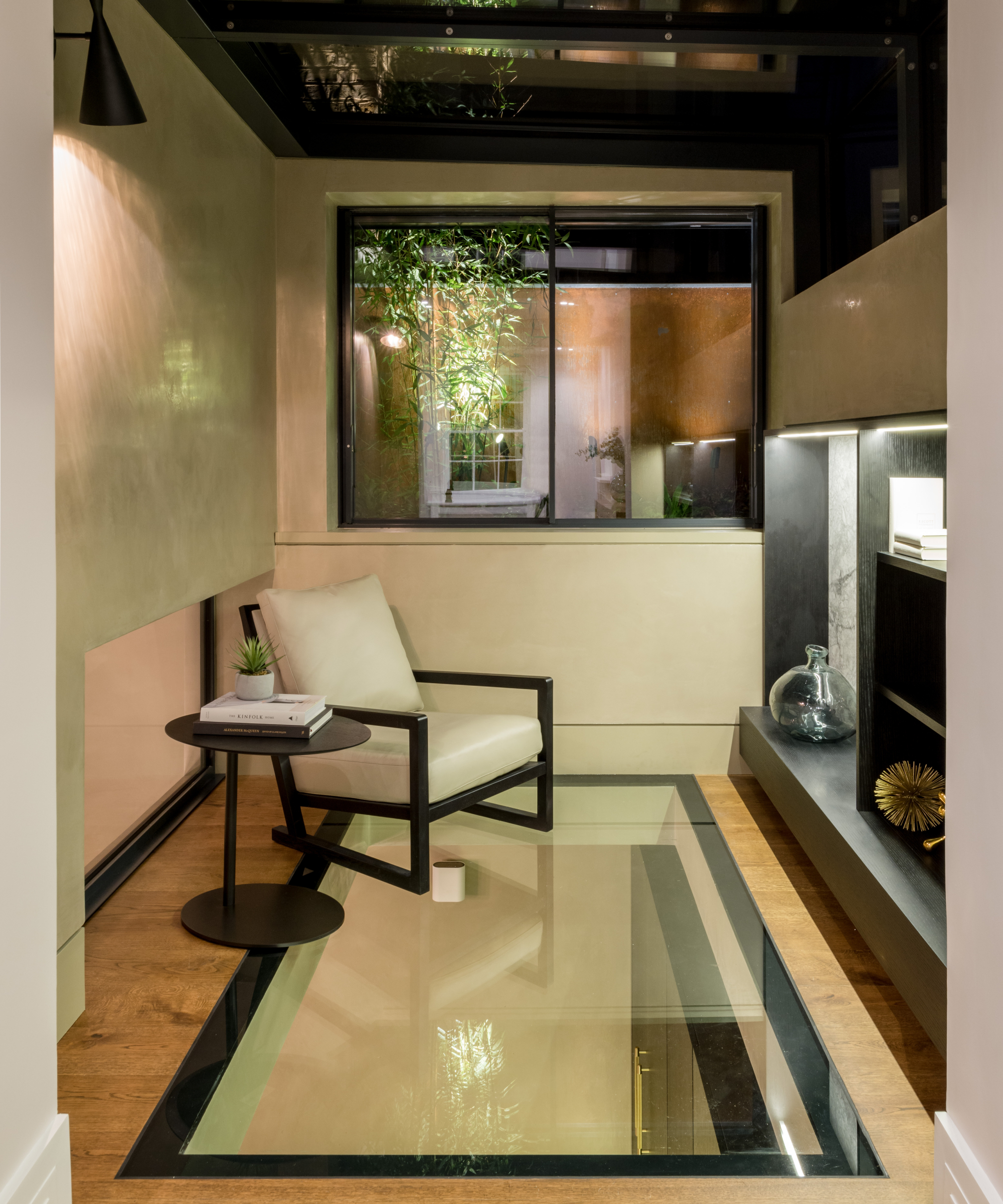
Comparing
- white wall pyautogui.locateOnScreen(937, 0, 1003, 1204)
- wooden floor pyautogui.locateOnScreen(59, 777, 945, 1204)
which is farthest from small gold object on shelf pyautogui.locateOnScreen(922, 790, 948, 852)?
white wall pyautogui.locateOnScreen(937, 0, 1003, 1204)

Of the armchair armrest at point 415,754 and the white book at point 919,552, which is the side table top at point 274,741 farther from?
the white book at point 919,552

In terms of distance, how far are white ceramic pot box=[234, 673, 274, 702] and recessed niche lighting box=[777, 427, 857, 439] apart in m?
1.99

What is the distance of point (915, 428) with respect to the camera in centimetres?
276

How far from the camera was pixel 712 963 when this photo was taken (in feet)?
8.71

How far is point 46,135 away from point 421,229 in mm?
2933

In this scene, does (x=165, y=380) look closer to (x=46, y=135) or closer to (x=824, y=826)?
(x=46, y=135)

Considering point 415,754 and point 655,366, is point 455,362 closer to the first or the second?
point 655,366

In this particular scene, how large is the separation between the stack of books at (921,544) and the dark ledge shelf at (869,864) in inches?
31.4

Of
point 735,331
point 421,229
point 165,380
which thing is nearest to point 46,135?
point 165,380

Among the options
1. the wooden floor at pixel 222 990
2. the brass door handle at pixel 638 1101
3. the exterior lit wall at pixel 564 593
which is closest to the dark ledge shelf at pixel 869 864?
the wooden floor at pixel 222 990

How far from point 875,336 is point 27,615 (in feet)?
8.25

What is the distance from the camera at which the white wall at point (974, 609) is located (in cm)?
150

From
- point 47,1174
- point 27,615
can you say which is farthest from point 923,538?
point 47,1174

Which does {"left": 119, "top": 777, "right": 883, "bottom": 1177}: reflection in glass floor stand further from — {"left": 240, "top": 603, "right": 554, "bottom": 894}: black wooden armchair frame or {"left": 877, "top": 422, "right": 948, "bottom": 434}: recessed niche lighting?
{"left": 877, "top": 422, "right": 948, "bottom": 434}: recessed niche lighting
